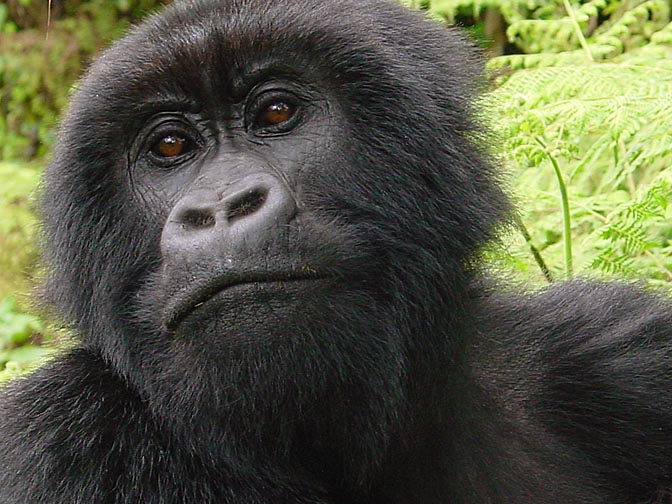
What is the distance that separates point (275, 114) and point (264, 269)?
20.8 inches

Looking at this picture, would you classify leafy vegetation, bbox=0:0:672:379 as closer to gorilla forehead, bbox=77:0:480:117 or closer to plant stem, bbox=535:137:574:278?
plant stem, bbox=535:137:574:278

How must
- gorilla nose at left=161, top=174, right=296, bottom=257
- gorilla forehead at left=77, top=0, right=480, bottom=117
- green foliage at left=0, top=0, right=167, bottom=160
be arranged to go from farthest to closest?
green foliage at left=0, top=0, right=167, bottom=160
gorilla forehead at left=77, top=0, right=480, bottom=117
gorilla nose at left=161, top=174, right=296, bottom=257

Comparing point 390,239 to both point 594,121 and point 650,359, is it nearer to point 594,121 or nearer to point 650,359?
point 650,359

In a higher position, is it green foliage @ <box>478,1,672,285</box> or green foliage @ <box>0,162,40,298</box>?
green foliage @ <box>478,1,672,285</box>

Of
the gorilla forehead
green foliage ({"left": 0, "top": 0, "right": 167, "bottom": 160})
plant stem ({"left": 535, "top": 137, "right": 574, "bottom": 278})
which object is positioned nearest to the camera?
the gorilla forehead

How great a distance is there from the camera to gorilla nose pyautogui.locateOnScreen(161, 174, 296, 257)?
2.61 meters

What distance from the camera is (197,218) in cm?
269

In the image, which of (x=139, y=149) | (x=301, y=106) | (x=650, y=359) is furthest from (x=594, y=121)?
(x=139, y=149)

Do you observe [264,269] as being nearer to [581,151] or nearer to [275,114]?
[275,114]

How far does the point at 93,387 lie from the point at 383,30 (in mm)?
1288

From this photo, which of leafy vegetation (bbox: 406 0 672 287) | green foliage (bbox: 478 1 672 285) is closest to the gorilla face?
leafy vegetation (bbox: 406 0 672 287)

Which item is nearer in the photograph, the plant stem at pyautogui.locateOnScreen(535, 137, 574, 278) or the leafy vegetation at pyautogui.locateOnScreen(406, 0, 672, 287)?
the leafy vegetation at pyautogui.locateOnScreen(406, 0, 672, 287)

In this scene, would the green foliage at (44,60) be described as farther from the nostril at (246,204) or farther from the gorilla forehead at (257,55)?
the nostril at (246,204)

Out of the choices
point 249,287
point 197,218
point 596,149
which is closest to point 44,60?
point 596,149
